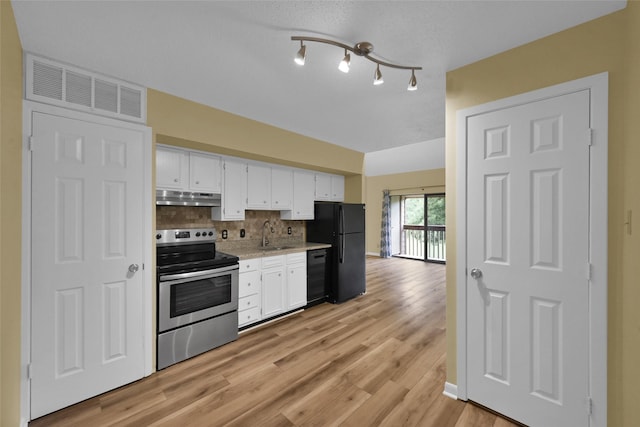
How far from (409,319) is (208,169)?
10.3 ft

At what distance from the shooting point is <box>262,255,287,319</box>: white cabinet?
11.1 feet

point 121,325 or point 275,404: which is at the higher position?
point 121,325

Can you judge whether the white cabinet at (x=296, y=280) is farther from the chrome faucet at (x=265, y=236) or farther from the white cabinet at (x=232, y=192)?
the white cabinet at (x=232, y=192)

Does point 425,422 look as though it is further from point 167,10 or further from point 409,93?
point 167,10

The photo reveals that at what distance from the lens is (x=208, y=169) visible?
309cm

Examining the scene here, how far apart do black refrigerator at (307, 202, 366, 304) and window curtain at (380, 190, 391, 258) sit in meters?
4.01

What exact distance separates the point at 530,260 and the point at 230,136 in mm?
2813

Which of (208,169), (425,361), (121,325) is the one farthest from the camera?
(208,169)

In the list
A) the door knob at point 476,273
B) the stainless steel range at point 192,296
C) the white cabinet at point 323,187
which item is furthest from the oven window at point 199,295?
the door knob at point 476,273

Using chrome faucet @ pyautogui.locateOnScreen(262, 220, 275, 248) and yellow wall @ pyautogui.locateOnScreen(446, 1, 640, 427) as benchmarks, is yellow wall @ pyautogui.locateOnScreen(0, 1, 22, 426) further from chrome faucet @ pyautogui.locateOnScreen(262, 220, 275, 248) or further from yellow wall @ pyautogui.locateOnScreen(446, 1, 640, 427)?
yellow wall @ pyautogui.locateOnScreen(446, 1, 640, 427)

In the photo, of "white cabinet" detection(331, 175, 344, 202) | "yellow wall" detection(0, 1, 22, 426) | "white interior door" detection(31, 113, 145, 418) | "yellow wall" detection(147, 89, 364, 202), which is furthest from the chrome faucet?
"yellow wall" detection(0, 1, 22, 426)

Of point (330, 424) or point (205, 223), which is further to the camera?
point (205, 223)

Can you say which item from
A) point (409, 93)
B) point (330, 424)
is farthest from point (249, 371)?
point (409, 93)

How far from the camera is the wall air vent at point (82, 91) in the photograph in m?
1.85
